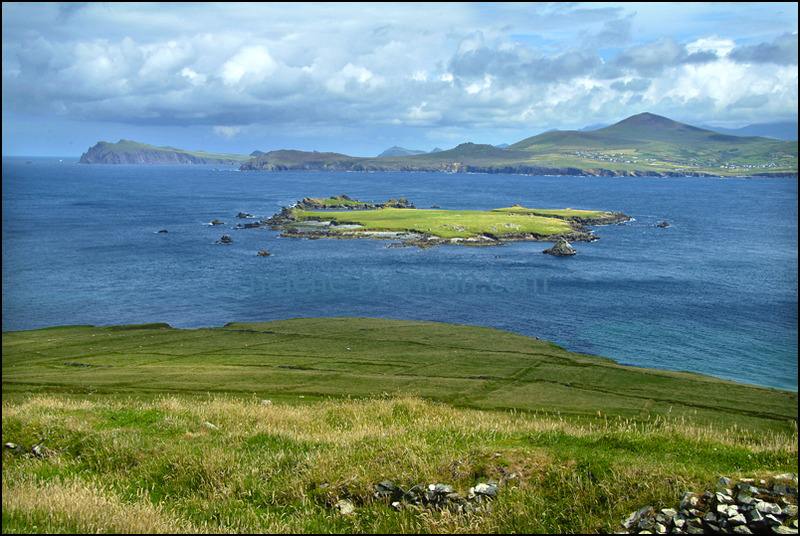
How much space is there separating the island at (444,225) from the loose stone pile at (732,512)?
10186 centimetres

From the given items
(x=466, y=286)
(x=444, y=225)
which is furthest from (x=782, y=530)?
(x=444, y=225)

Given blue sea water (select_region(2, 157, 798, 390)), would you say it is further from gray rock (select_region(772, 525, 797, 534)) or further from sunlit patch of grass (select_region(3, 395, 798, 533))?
gray rock (select_region(772, 525, 797, 534))

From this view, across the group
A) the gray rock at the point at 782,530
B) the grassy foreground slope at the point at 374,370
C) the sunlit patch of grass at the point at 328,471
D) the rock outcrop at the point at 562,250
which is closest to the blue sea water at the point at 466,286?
the rock outcrop at the point at 562,250

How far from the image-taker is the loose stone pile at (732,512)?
11.0m

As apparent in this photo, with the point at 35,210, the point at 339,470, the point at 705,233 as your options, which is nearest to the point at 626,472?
the point at 339,470

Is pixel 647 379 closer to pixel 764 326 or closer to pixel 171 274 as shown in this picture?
pixel 764 326

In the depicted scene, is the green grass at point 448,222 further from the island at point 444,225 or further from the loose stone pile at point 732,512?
the loose stone pile at point 732,512

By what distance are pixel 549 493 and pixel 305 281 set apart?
72784 mm

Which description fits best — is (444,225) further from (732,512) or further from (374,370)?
(732,512)

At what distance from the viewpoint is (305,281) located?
8419 cm

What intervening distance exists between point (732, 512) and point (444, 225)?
393 ft

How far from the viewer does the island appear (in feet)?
400

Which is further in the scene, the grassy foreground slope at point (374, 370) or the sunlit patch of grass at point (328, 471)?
the grassy foreground slope at point (374, 370)

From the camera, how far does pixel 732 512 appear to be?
11.3 meters
